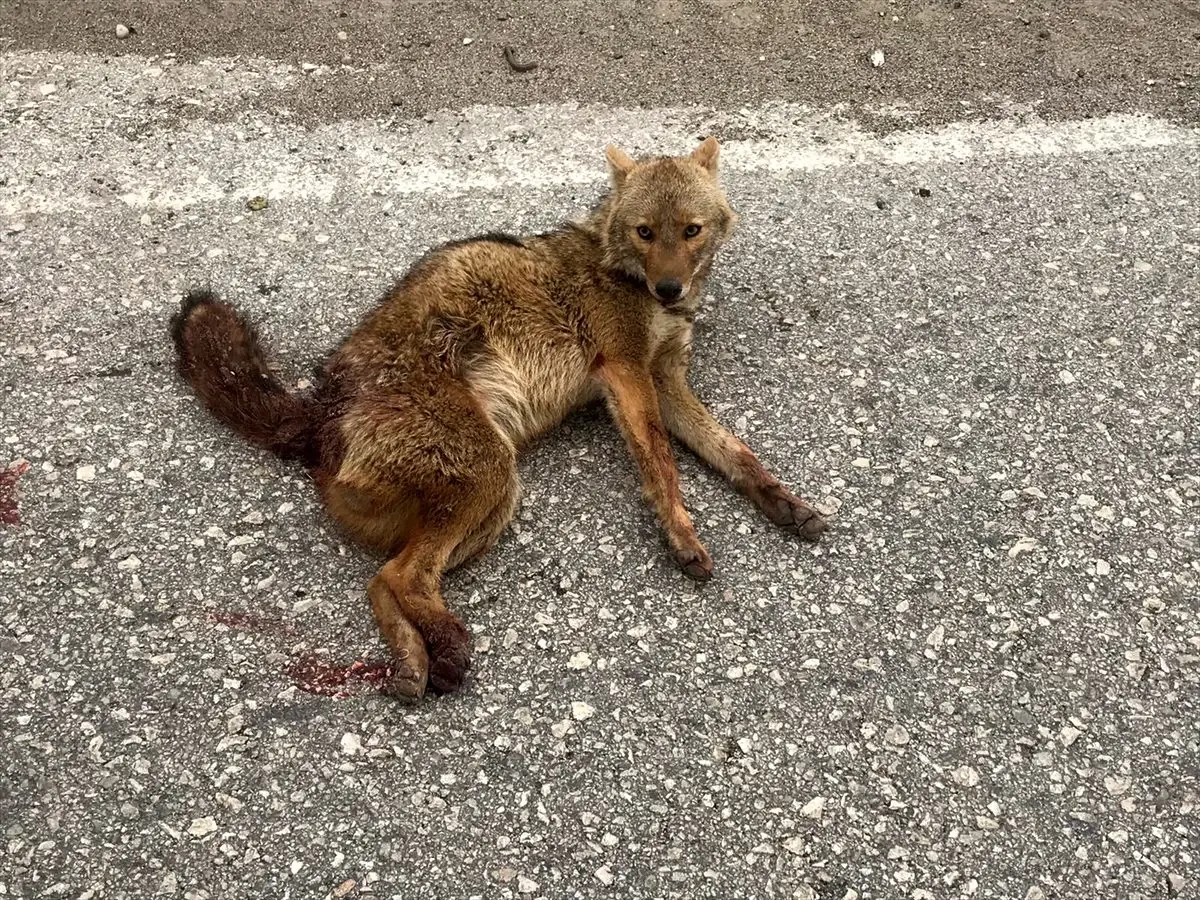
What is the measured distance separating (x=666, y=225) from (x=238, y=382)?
232 centimetres

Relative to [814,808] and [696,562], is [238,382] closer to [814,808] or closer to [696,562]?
[696,562]

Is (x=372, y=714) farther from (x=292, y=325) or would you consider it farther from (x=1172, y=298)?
(x=1172, y=298)

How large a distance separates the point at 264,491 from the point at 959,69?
6.23 m

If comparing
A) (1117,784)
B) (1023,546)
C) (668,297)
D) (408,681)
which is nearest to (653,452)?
(668,297)

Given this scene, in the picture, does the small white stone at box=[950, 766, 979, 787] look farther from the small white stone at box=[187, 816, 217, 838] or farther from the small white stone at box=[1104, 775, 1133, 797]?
the small white stone at box=[187, 816, 217, 838]

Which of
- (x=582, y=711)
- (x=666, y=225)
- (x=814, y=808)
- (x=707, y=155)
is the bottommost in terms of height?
(x=582, y=711)

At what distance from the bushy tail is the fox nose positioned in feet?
5.90

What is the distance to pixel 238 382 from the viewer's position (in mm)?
4754

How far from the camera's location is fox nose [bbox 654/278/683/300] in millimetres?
4809

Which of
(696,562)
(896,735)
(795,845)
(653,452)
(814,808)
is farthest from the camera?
(653,452)

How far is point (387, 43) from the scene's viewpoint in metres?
7.66

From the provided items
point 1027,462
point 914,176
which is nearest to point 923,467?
point 1027,462

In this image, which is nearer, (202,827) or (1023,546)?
(202,827)

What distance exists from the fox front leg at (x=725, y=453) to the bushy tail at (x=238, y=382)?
181cm
